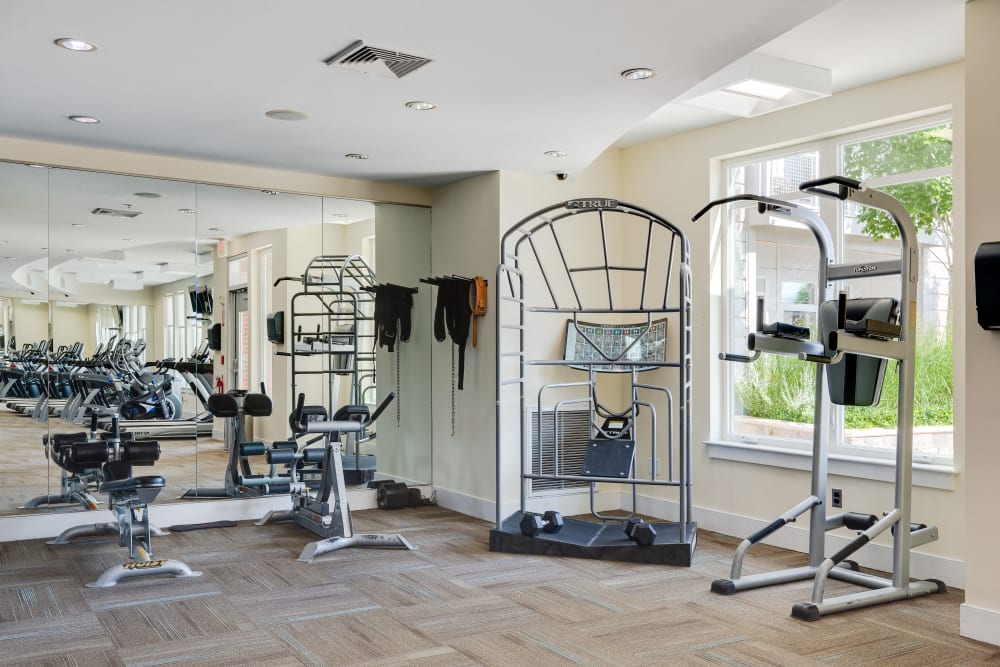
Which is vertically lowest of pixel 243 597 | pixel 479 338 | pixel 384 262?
pixel 243 597

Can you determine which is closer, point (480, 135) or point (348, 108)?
point (348, 108)

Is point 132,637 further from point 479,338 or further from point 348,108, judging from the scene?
point 479,338

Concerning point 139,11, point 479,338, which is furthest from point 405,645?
point 479,338

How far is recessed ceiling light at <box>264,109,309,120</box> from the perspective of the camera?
4578 millimetres

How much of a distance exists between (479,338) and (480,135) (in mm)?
1656

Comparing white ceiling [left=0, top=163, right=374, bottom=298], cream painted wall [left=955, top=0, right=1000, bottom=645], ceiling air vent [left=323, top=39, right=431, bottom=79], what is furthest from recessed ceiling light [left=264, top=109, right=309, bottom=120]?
cream painted wall [left=955, top=0, right=1000, bottom=645]

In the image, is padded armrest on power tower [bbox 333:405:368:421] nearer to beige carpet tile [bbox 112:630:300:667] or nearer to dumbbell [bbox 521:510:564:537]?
dumbbell [bbox 521:510:564:537]

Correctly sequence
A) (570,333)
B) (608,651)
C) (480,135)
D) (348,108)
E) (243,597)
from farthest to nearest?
(570,333) → (480,135) → (348,108) → (243,597) → (608,651)

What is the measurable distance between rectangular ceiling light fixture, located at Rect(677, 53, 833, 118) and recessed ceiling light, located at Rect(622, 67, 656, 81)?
54 cm

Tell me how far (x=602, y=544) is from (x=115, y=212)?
370 centimetres

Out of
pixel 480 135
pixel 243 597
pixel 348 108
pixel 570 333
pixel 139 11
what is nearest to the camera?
pixel 139 11

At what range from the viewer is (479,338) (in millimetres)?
6262

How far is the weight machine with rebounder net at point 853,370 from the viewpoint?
12.7 feet

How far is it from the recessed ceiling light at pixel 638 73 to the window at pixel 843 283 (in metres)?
1.79
